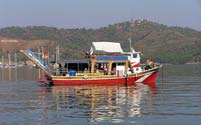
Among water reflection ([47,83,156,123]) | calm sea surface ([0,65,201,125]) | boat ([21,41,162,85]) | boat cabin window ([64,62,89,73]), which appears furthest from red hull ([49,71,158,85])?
calm sea surface ([0,65,201,125])

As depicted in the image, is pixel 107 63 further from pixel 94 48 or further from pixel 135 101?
pixel 135 101

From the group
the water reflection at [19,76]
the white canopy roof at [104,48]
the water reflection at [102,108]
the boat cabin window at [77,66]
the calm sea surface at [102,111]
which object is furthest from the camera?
the water reflection at [19,76]

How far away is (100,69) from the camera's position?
62.6m

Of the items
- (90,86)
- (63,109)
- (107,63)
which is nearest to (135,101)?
(63,109)

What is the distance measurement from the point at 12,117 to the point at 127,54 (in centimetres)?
3547

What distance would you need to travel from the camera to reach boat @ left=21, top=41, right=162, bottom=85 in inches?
2387

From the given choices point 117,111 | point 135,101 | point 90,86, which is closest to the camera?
point 117,111

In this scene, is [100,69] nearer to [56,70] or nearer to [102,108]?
[56,70]

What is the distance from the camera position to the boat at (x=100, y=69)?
6062 cm

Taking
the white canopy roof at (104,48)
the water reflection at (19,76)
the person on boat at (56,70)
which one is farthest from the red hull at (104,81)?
the water reflection at (19,76)

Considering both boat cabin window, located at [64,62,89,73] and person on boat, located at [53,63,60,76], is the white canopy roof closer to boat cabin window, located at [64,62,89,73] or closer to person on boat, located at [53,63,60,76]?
boat cabin window, located at [64,62,89,73]

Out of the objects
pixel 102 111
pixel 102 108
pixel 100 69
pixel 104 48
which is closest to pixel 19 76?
pixel 104 48

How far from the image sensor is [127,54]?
64375 millimetres

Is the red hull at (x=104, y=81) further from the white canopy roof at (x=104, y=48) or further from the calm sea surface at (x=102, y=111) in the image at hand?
the calm sea surface at (x=102, y=111)
